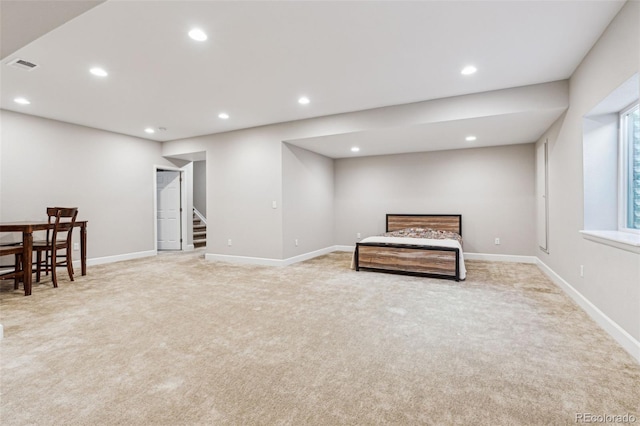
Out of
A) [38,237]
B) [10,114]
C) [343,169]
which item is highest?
[10,114]

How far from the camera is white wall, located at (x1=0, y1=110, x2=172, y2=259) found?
15.3ft

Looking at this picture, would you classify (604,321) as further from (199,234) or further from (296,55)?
(199,234)

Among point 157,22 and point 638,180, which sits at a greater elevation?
point 157,22

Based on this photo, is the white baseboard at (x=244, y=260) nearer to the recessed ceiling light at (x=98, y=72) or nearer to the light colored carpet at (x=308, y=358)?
the light colored carpet at (x=308, y=358)

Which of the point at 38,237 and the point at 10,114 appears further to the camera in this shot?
the point at 38,237

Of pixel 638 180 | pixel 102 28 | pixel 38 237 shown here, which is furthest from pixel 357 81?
pixel 38 237

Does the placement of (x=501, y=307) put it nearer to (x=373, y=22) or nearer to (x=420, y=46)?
(x=420, y=46)

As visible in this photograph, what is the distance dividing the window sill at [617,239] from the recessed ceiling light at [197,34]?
3.61 m

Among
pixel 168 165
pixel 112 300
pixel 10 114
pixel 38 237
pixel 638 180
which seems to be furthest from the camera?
pixel 168 165

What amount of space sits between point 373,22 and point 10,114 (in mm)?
5508

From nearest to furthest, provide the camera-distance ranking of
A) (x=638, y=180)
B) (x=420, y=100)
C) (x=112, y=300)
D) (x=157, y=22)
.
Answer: (x=157, y=22) < (x=638, y=180) < (x=112, y=300) < (x=420, y=100)

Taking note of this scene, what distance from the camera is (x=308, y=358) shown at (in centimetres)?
213

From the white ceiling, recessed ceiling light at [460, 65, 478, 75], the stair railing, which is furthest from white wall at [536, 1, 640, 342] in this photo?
Result: the stair railing

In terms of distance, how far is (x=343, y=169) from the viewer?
7312mm
